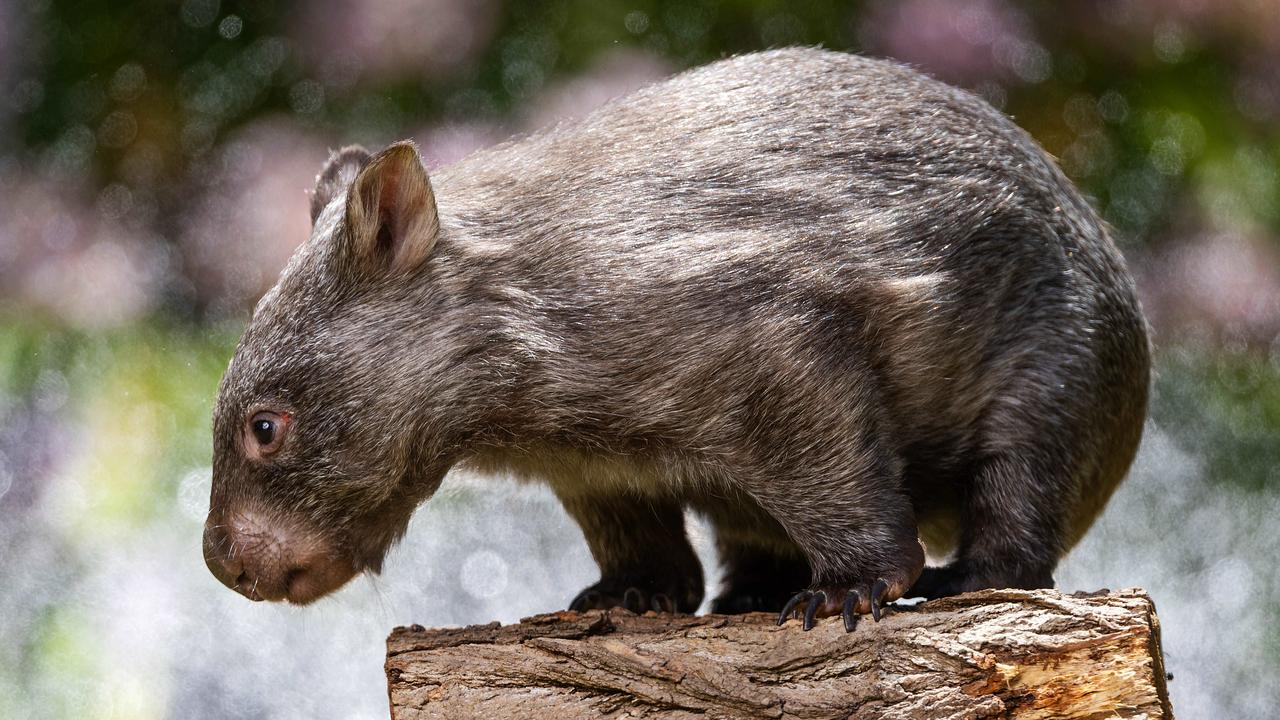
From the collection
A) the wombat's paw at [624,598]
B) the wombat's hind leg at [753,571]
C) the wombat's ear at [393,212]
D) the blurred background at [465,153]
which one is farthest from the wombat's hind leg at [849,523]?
the blurred background at [465,153]

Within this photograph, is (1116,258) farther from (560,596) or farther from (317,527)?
(560,596)

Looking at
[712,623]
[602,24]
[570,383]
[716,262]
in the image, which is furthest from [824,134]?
[602,24]

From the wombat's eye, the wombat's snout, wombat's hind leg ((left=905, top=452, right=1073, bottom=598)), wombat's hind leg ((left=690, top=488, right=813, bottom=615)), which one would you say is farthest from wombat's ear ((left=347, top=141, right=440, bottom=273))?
wombat's hind leg ((left=905, top=452, right=1073, bottom=598))

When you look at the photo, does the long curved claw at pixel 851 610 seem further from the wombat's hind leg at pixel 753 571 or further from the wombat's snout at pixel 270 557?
the wombat's snout at pixel 270 557

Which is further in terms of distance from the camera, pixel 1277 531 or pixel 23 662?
pixel 1277 531

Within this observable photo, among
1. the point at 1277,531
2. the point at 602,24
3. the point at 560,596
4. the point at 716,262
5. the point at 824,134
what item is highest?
the point at 602,24

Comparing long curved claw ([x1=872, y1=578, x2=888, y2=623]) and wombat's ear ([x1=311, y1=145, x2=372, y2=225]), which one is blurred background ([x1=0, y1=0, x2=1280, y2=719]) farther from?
long curved claw ([x1=872, y1=578, x2=888, y2=623])

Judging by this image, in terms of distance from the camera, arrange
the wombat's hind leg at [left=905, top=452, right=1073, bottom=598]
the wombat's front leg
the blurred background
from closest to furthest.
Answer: the wombat's hind leg at [left=905, top=452, right=1073, bottom=598] < the wombat's front leg < the blurred background
